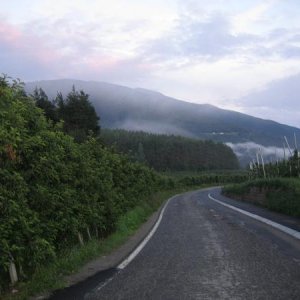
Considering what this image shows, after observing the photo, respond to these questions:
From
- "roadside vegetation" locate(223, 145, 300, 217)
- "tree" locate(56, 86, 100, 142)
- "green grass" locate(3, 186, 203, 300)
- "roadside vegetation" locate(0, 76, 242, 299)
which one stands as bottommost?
"roadside vegetation" locate(223, 145, 300, 217)

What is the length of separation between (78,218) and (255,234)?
5.92 m

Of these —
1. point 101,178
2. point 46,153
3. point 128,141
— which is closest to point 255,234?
point 101,178

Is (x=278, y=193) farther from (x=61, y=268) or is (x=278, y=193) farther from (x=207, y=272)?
(x=61, y=268)

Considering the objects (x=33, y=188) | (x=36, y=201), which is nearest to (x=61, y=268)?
(x=36, y=201)

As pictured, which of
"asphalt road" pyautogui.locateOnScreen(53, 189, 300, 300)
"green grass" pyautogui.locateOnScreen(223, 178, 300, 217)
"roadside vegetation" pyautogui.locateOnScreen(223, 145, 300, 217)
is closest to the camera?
"asphalt road" pyautogui.locateOnScreen(53, 189, 300, 300)

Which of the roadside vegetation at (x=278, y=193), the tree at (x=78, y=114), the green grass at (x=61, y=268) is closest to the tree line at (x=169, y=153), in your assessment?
the tree at (x=78, y=114)

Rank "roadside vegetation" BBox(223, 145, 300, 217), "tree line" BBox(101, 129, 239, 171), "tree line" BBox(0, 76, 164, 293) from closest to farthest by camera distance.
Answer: "tree line" BBox(0, 76, 164, 293)
"roadside vegetation" BBox(223, 145, 300, 217)
"tree line" BBox(101, 129, 239, 171)

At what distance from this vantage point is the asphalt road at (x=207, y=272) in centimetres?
768

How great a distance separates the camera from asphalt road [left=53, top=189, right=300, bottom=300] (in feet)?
25.2

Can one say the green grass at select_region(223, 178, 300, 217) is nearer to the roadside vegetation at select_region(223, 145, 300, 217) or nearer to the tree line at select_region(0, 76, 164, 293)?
the roadside vegetation at select_region(223, 145, 300, 217)

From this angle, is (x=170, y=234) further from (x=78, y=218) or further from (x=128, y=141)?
(x=128, y=141)

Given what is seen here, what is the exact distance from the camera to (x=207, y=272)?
9.36 m

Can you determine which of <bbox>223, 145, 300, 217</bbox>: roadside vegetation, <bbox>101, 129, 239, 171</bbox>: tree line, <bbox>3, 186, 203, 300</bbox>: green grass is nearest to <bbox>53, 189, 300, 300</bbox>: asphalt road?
<bbox>3, 186, 203, 300</bbox>: green grass

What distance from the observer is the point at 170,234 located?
16938 mm
